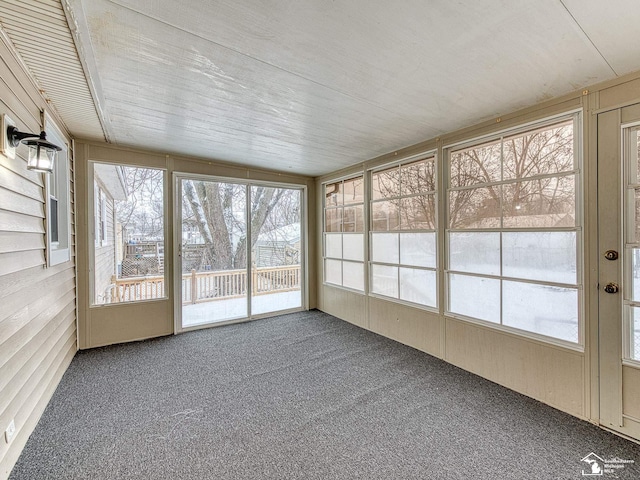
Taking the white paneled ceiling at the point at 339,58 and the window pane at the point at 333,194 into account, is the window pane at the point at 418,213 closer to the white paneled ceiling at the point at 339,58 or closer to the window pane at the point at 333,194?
the white paneled ceiling at the point at 339,58

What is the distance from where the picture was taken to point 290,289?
16.7 feet

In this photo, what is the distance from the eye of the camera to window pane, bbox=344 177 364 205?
431 centimetres

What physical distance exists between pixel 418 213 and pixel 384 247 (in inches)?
28.5

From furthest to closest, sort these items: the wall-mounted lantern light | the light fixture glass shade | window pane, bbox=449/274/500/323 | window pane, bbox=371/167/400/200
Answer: window pane, bbox=371/167/400/200 → window pane, bbox=449/274/500/323 → the light fixture glass shade → the wall-mounted lantern light

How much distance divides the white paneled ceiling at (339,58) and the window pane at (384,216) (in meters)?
1.18

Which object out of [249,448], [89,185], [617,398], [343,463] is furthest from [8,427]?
[617,398]

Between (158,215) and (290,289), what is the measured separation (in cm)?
244

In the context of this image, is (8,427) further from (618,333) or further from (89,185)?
(618,333)

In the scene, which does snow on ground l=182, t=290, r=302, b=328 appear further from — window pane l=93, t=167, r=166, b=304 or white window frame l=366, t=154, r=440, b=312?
white window frame l=366, t=154, r=440, b=312

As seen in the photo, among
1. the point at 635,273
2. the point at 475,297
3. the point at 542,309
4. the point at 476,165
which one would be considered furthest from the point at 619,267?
the point at 476,165

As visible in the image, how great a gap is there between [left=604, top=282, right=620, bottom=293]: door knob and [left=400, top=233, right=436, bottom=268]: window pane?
1.43m

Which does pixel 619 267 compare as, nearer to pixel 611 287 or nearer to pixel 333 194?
pixel 611 287

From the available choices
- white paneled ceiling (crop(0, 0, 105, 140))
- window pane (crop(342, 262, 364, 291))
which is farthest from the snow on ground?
white paneled ceiling (crop(0, 0, 105, 140))

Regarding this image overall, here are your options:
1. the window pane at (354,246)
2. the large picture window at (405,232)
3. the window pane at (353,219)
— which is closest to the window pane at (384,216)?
the large picture window at (405,232)
